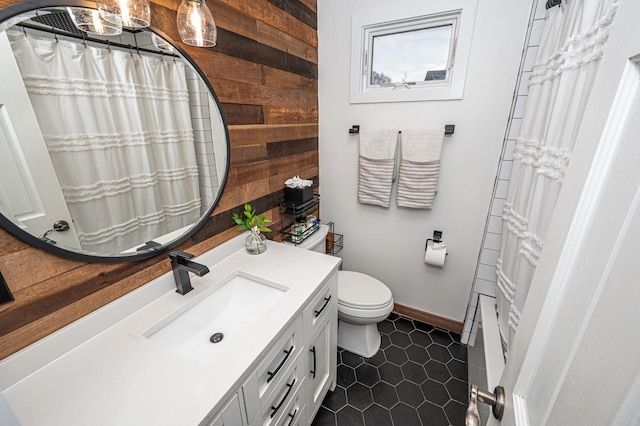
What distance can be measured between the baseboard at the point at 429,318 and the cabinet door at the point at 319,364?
2.84ft

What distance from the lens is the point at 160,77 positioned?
102cm

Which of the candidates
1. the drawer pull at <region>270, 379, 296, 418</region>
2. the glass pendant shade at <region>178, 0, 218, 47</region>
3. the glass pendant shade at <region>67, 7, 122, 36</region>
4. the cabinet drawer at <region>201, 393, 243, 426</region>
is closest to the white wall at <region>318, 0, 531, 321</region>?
the glass pendant shade at <region>178, 0, 218, 47</region>

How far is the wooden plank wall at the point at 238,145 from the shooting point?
733 mm

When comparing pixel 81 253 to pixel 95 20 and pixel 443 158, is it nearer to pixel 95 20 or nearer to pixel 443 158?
pixel 95 20

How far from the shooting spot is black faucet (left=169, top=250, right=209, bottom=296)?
103 cm

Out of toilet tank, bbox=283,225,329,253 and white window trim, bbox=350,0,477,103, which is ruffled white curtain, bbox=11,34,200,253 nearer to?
toilet tank, bbox=283,225,329,253

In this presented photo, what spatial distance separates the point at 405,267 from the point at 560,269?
1658mm

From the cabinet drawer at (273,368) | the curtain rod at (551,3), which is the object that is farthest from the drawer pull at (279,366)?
the curtain rod at (551,3)

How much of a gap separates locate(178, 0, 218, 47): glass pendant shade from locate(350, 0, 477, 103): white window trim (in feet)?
3.61

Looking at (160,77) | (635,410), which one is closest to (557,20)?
(635,410)

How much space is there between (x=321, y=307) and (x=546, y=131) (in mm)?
1214

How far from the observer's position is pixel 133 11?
0.78 meters

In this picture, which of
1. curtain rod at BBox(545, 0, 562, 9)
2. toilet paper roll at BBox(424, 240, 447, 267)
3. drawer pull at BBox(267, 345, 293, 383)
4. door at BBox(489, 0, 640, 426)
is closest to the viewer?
door at BBox(489, 0, 640, 426)

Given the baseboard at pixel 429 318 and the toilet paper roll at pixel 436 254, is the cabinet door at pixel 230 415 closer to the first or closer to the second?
the toilet paper roll at pixel 436 254
